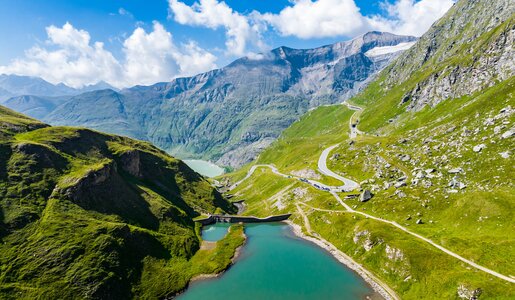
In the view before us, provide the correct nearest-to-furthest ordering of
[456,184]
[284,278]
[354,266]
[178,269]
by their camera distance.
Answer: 1. [284,278]
2. [354,266]
3. [178,269]
4. [456,184]

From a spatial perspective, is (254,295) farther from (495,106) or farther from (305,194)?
(495,106)

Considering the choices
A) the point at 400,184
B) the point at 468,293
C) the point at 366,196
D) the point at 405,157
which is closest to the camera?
the point at 468,293

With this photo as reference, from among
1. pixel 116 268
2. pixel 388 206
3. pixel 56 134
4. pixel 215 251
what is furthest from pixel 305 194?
pixel 56 134

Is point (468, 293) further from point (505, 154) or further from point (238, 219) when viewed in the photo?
point (238, 219)

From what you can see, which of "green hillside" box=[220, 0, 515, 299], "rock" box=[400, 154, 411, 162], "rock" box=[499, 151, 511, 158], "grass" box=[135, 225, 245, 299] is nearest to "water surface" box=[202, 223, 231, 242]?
"grass" box=[135, 225, 245, 299]

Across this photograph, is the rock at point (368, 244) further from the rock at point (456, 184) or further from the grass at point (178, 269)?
the grass at point (178, 269)

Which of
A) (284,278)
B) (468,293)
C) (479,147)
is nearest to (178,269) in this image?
(284,278)

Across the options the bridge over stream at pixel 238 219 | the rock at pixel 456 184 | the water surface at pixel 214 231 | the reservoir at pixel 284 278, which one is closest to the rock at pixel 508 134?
the rock at pixel 456 184
